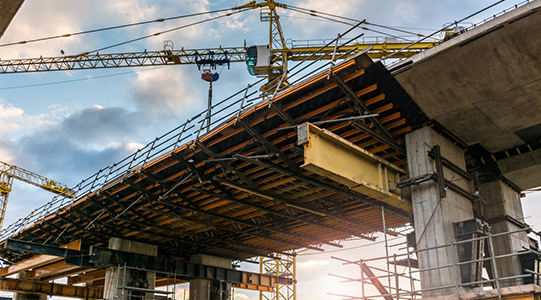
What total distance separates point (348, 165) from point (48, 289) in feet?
96.5

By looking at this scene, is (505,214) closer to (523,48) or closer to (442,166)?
(442,166)

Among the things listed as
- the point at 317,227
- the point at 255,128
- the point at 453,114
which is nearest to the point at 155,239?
the point at 317,227

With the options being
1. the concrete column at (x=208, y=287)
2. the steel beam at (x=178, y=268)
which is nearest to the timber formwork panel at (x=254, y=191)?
the concrete column at (x=208, y=287)

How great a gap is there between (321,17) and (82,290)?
3868cm

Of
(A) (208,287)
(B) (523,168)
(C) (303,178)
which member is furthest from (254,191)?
(A) (208,287)

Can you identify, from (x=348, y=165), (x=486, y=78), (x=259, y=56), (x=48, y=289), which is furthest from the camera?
(x=259, y=56)

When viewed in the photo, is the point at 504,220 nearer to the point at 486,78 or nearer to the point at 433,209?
the point at 433,209

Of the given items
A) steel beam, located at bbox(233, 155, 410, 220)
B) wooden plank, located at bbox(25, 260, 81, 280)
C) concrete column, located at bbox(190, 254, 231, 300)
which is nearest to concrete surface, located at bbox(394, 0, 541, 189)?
steel beam, located at bbox(233, 155, 410, 220)

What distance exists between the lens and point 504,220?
18547 mm

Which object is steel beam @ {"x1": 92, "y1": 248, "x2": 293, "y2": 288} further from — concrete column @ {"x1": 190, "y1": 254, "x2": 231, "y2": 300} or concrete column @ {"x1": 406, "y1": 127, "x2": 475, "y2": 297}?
concrete column @ {"x1": 406, "y1": 127, "x2": 475, "y2": 297}

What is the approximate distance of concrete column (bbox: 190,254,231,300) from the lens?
32.3 meters

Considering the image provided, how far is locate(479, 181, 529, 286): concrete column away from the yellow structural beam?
4.02 meters

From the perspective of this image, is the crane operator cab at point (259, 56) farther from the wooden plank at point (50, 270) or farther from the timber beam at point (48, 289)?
the wooden plank at point (50, 270)

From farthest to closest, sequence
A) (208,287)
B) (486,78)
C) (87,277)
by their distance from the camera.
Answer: (87,277) < (208,287) < (486,78)
